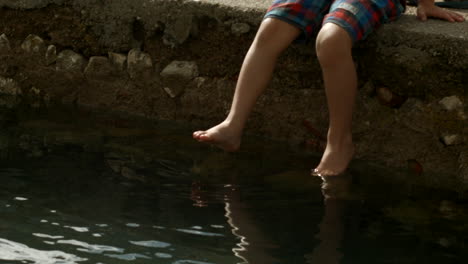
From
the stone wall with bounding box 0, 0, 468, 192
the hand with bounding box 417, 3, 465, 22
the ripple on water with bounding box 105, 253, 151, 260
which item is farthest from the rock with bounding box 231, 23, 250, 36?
the ripple on water with bounding box 105, 253, 151, 260

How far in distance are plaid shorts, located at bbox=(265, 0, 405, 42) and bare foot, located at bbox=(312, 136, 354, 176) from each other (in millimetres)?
399

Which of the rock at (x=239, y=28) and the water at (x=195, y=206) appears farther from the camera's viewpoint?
the rock at (x=239, y=28)

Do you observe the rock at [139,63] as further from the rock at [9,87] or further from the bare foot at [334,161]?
the bare foot at [334,161]

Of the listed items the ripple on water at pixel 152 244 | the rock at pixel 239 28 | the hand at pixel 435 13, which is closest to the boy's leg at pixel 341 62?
the hand at pixel 435 13

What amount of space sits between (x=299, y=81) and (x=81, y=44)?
107 cm

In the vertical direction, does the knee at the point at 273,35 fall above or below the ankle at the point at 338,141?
above

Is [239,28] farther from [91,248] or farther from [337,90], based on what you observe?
[91,248]

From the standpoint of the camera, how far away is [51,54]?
427cm

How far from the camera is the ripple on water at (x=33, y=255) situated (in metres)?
2.42

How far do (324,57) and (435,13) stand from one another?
1.78 feet

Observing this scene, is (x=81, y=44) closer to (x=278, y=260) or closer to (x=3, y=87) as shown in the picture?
(x=3, y=87)

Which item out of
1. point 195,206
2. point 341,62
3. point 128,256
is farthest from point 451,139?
point 128,256

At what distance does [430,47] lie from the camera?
3365 mm

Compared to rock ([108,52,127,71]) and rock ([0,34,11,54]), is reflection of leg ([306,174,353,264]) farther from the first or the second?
rock ([0,34,11,54])
